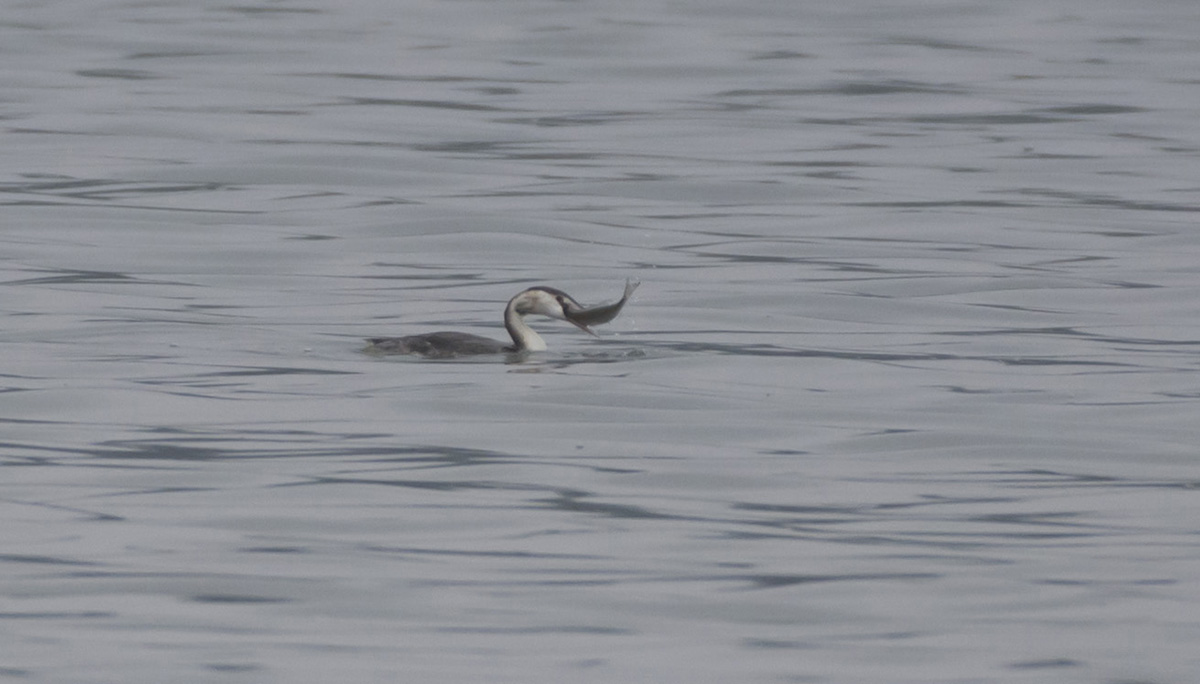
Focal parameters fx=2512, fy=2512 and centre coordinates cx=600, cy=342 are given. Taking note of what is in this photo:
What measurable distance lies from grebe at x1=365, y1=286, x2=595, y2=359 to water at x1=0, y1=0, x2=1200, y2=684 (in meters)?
0.15

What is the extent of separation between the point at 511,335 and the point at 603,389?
1.19 meters

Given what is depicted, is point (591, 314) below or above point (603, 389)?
above

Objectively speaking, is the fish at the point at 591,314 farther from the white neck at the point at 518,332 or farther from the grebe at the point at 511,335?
the white neck at the point at 518,332

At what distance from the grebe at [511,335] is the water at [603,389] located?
15 centimetres

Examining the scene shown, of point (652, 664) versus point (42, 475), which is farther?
point (42, 475)

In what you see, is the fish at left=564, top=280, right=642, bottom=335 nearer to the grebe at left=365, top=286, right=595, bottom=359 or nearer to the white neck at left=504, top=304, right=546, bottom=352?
the grebe at left=365, top=286, right=595, bottom=359

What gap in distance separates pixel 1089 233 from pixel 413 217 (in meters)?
4.98

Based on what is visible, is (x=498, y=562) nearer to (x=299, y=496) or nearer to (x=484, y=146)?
(x=299, y=496)

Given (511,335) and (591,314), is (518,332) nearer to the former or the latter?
(511,335)

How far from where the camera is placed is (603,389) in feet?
38.1

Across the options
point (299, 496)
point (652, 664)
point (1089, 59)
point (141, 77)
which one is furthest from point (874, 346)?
point (1089, 59)

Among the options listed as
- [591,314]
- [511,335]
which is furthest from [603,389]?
[511,335]

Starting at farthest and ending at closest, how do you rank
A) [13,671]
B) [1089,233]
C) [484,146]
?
[484,146], [1089,233], [13,671]

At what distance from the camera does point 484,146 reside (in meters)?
23.5
